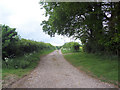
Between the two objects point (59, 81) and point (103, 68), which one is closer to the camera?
point (59, 81)

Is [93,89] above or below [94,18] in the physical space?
below

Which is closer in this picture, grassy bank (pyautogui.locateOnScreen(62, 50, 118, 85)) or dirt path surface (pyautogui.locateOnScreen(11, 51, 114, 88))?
dirt path surface (pyautogui.locateOnScreen(11, 51, 114, 88))

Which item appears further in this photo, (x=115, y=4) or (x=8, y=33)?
(x=8, y=33)

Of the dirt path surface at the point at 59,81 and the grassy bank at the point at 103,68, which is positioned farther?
the grassy bank at the point at 103,68

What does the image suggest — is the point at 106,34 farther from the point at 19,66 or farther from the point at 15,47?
the point at 15,47

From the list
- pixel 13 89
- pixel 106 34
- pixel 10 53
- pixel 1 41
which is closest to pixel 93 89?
pixel 13 89

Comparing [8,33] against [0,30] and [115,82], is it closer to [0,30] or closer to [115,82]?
[0,30]

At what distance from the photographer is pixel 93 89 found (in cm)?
393

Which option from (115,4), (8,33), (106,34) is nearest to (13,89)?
(8,33)

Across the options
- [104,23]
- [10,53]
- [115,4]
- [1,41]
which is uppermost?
[115,4]

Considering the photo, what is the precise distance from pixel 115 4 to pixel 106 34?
2266mm

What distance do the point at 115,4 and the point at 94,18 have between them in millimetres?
1722

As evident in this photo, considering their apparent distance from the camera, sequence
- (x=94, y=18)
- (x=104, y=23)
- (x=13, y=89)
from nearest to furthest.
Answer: (x=13, y=89) → (x=94, y=18) → (x=104, y=23)

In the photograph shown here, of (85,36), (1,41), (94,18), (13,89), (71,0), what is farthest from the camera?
(85,36)
